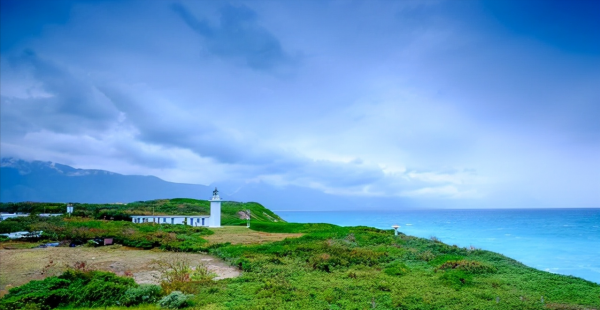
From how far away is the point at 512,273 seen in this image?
41.1ft

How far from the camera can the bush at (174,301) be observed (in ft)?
28.3

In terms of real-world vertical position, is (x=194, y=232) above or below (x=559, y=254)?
above

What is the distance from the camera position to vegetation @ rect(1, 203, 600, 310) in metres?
8.84

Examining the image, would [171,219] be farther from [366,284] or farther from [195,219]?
[366,284]

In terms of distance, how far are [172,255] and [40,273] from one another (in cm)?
544

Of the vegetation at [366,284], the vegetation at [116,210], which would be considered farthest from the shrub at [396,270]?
the vegetation at [116,210]

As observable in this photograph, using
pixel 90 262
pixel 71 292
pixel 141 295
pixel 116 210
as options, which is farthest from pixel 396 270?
pixel 116 210

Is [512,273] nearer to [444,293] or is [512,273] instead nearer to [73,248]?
[444,293]

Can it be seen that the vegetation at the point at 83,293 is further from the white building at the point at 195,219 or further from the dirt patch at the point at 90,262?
the white building at the point at 195,219

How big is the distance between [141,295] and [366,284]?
21.1 feet

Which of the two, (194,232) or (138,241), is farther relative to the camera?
(194,232)

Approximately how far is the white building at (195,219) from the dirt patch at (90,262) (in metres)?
12.5

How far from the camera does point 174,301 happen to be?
873 cm

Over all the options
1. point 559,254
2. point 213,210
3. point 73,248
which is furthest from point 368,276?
point 559,254
